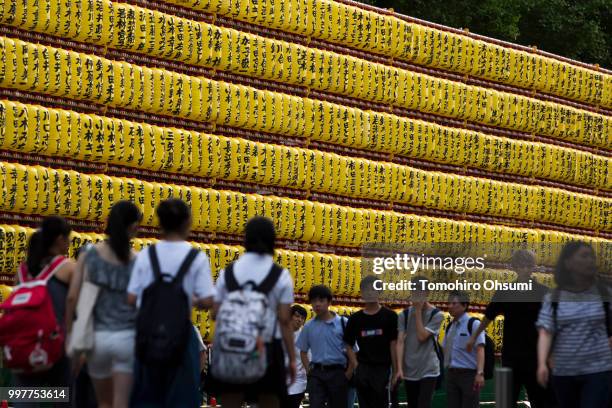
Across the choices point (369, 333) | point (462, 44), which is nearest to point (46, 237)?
point (369, 333)

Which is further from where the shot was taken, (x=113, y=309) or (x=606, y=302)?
(x=606, y=302)

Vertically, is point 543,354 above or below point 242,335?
below

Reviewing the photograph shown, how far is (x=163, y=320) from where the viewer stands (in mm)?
8852

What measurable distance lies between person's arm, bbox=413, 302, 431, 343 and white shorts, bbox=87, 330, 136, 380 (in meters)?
5.58

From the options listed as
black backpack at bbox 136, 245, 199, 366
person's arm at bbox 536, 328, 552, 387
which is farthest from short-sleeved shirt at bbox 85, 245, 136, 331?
person's arm at bbox 536, 328, 552, 387

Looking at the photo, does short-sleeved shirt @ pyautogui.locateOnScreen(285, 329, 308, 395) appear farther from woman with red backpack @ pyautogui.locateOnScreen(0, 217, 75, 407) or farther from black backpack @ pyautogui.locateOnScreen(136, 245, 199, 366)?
black backpack @ pyautogui.locateOnScreen(136, 245, 199, 366)

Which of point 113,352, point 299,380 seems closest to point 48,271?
point 113,352

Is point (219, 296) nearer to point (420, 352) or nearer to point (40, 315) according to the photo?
point (40, 315)

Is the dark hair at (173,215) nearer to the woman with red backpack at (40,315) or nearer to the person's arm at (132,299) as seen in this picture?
the person's arm at (132,299)

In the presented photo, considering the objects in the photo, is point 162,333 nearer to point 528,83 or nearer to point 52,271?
point 52,271

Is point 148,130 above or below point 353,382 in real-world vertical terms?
above

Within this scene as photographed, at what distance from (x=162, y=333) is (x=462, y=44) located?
20.9 m

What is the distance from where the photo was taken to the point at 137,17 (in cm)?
2241

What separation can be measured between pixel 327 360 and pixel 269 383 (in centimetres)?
546
